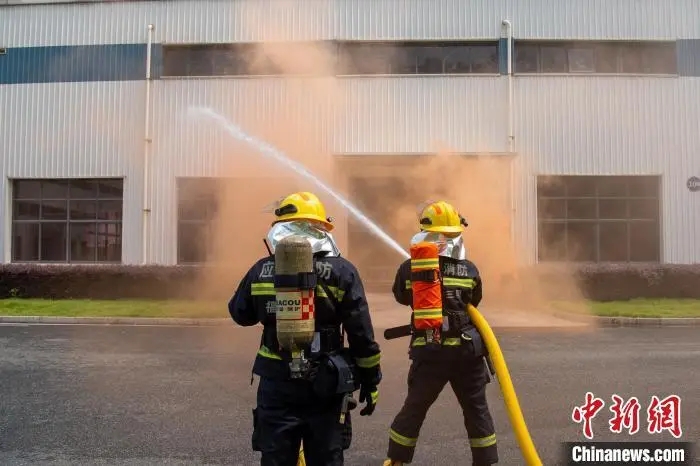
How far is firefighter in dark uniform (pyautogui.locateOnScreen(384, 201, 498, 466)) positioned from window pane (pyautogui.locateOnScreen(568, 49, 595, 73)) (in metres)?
14.9

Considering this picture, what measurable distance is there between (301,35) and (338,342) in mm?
14954

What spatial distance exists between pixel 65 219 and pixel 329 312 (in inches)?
672

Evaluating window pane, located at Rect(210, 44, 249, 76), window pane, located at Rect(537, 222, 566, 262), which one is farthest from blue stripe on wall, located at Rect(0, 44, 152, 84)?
window pane, located at Rect(537, 222, 566, 262)

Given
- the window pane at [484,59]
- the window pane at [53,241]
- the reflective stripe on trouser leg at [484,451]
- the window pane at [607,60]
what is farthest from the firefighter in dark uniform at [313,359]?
the window pane at [53,241]

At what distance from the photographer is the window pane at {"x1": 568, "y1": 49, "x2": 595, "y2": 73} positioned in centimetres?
1634

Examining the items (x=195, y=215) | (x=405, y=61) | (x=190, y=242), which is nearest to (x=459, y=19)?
(x=405, y=61)

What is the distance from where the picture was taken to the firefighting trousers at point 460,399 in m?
3.38

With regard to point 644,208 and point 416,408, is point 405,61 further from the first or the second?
point 416,408

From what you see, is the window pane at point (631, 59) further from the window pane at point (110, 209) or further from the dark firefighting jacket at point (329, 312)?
the dark firefighting jacket at point (329, 312)

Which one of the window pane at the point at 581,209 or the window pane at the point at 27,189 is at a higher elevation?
the window pane at the point at 27,189

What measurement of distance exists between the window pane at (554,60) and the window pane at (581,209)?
3.92 metres

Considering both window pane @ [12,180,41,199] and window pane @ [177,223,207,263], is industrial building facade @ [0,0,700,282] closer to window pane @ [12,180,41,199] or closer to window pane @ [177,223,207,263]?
window pane @ [177,223,207,263]

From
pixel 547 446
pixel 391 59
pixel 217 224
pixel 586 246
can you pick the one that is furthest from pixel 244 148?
pixel 547 446

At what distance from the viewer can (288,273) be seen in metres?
2.41
